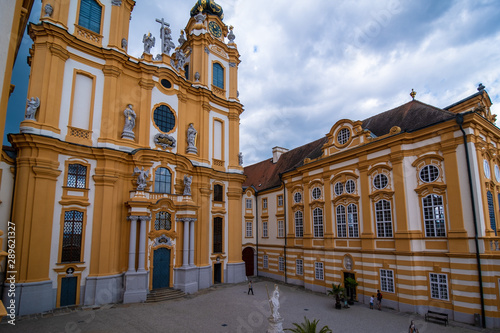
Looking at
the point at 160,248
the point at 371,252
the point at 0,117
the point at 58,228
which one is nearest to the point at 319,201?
the point at 371,252

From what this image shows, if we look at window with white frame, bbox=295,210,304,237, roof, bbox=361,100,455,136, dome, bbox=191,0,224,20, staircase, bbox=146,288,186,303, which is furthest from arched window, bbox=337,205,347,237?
dome, bbox=191,0,224,20

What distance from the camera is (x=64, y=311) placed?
16.4m

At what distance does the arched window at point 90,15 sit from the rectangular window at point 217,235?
17108mm

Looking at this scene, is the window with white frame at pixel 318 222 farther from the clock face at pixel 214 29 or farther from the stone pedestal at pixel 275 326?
the clock face at pixel 214 29

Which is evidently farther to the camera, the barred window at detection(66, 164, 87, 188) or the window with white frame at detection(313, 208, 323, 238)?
the window with white frame at detection(313, 208, 323, 238)

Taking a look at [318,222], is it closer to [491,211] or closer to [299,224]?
[299,224]

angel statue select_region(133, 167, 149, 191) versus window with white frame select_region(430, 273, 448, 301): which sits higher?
angel statue select_region(133, 167, 149, 191)

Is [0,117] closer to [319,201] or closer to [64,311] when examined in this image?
[64,311]

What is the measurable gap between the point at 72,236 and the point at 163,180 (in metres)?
6.82

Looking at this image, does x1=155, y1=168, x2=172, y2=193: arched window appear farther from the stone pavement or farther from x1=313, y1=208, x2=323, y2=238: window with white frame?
x1=313, y1=208, x2=323, y2=238: window with white frame

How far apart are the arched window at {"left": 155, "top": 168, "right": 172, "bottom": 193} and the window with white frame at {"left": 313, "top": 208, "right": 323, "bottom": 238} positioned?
1165 centimetres

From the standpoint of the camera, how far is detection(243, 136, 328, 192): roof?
98.0 feet

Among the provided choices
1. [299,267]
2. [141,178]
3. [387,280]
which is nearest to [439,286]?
[387,280]

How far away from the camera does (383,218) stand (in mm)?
18781
